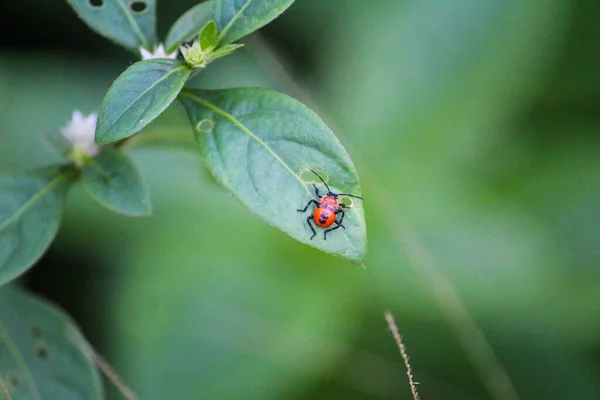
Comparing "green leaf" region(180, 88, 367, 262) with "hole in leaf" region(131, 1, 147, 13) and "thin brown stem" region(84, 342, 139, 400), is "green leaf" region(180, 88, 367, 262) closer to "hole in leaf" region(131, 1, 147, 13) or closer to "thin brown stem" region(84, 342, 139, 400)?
"hole in leaf" region(131, 1, 147, 13)

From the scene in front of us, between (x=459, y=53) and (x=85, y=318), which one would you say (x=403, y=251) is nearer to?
(x=459, y=53)

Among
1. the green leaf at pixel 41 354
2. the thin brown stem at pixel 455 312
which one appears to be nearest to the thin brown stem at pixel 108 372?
the green leaf at pixel 41 354

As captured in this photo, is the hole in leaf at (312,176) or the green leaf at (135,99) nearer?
the green leaf at (135,99)

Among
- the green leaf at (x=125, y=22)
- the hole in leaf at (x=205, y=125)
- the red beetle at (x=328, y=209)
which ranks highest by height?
the green leaf at (x=125, y=22)

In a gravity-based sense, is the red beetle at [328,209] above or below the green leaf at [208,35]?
below

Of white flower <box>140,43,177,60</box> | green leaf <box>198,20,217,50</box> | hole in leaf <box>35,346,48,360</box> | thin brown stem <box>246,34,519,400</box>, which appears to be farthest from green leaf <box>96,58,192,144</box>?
thin brown stem <box>246,34,519,400</box>

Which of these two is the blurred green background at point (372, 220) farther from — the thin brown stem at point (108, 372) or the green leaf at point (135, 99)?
the green leaf at point (135, 99)
